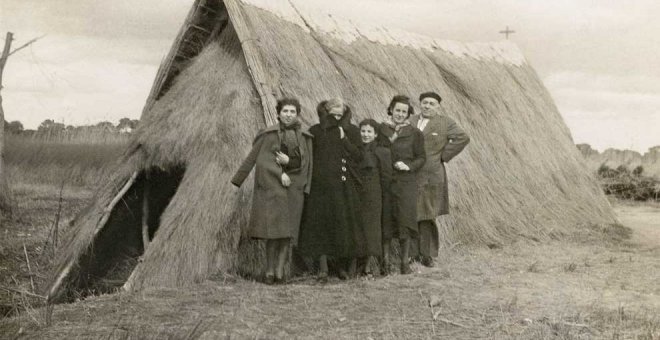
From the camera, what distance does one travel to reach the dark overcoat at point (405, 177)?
6.59m

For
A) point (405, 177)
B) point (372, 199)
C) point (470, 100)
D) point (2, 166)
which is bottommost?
point (372, 199)

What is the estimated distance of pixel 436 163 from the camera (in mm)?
7082

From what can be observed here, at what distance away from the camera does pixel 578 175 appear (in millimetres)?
11359

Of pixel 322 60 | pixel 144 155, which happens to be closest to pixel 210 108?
pixel 144 155

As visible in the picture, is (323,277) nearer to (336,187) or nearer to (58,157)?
(336,187)

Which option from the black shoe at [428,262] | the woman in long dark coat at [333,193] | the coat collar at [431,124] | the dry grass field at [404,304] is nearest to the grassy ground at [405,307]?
the dry grass field at [404,304]

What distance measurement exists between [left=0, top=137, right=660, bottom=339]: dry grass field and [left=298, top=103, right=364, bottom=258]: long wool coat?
35 centimetres

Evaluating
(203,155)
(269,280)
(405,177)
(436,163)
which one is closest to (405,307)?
(269,280)

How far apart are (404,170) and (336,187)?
0.76 metres

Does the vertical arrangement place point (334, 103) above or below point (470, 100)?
below

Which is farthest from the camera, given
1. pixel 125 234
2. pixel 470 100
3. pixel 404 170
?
pixel 470 100

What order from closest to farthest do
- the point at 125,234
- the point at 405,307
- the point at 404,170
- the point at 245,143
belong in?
the point at 405,307
the point at 404,170
the point at 245,143
the point at 125,234

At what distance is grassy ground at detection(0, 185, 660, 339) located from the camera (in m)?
4.55

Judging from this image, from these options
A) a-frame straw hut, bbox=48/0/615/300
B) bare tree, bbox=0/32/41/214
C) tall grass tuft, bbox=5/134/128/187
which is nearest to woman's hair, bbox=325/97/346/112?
a-frame straw hut, bbox=48/0/615/300
